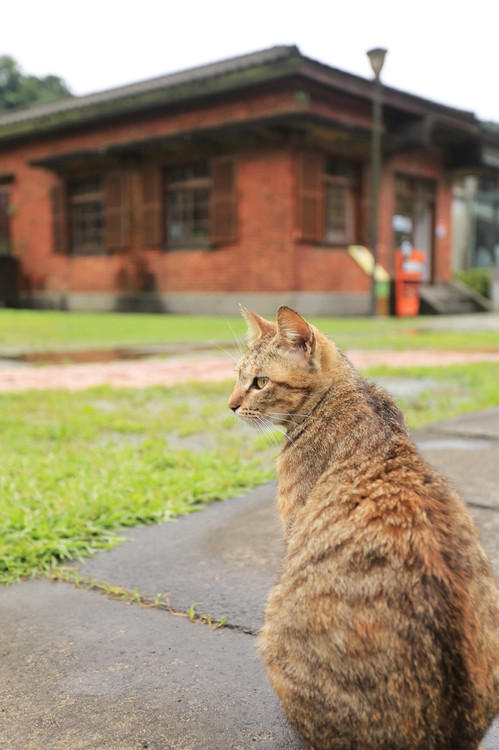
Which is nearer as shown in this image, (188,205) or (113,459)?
(113,459)

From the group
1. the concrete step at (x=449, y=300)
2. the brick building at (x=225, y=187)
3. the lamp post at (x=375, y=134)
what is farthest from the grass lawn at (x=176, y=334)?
the concrete step at (x=449, y=300)

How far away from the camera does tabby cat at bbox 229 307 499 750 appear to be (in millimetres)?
1331

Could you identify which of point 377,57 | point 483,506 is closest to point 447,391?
point 483,506

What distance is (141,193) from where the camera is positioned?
20938mm

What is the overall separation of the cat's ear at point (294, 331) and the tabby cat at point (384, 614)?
0.36 metres

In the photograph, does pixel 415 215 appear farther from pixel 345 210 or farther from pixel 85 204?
pixel 85 204

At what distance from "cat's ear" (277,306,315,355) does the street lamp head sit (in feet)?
51.3

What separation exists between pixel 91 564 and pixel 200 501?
0.85m

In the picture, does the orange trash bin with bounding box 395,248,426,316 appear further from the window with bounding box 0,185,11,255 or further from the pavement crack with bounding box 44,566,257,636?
the pavement crack with bounding box 44,566,257,636

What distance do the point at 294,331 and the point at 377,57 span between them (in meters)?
15.7

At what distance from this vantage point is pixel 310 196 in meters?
18.0

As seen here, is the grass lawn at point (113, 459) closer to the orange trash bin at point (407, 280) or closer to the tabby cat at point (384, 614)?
the tabby cat at point (384, 614)

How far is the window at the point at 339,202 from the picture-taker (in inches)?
753

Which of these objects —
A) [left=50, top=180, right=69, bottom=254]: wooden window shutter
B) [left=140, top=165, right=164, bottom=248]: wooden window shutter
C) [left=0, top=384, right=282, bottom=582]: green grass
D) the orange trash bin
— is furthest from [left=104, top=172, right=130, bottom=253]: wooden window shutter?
[left=0, top=384, right=282, bottom=582]: green grass
